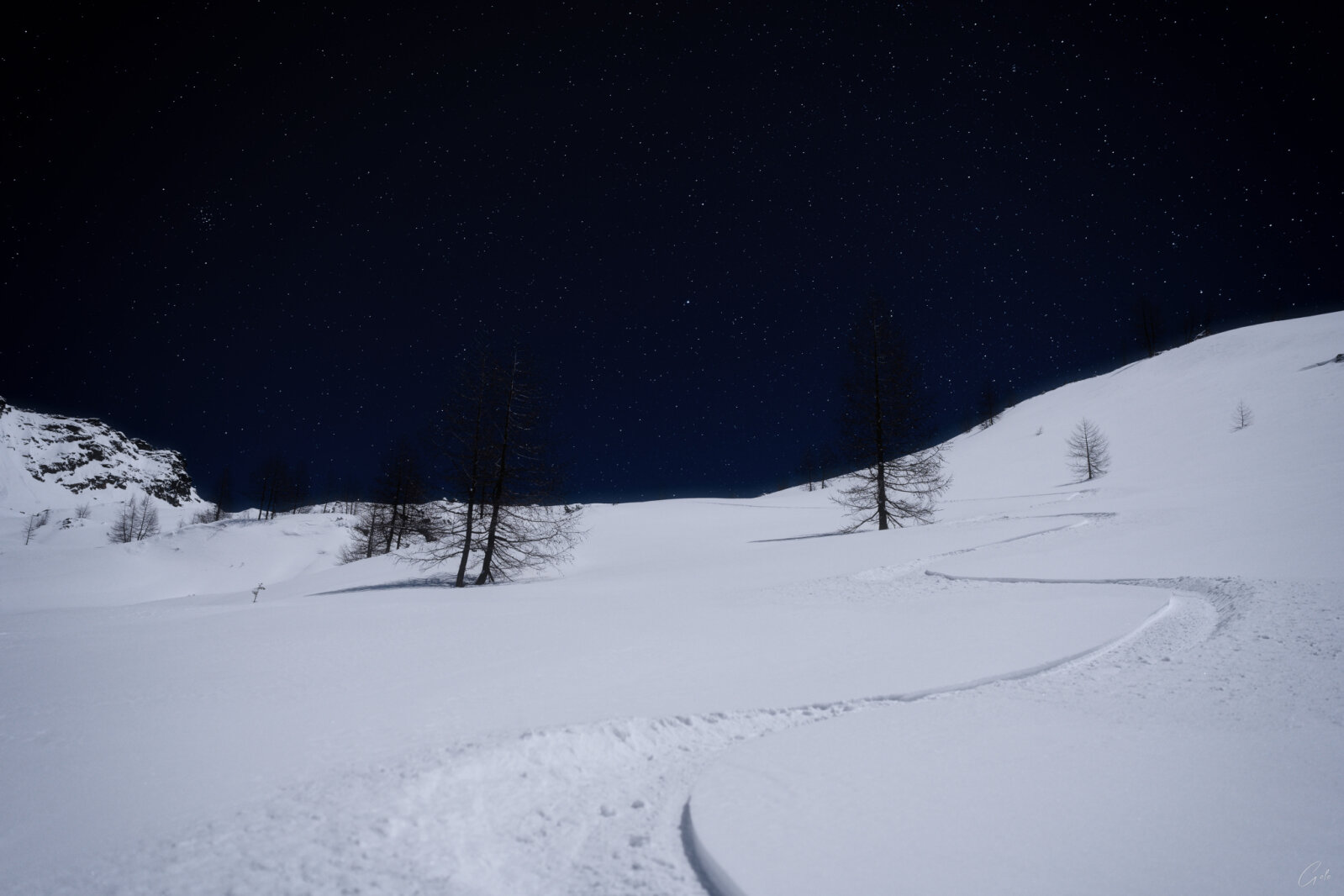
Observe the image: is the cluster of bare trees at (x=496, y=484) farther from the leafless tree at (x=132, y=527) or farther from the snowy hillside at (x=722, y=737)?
the leafless tree at (x=132, y=527)

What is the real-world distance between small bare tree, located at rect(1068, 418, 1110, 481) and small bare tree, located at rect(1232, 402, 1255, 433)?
22.5ft

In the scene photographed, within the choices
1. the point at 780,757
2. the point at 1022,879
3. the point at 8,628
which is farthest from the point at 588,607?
the point at 8,628

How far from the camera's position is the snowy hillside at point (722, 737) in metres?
2.67

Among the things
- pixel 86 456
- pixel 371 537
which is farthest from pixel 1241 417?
pixel 86 456

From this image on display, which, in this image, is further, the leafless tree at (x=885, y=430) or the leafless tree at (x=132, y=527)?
the leafless tree at (x=132, y=527)

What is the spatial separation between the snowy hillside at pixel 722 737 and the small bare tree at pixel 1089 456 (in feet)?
99.9

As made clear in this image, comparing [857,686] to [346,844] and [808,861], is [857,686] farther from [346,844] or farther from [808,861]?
[346,844]

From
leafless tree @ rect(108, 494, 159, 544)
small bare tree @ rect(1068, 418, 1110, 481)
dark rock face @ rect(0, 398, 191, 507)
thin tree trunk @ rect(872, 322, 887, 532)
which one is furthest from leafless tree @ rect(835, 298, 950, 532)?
dark rock face @ rect(0, 398, 191, 507)

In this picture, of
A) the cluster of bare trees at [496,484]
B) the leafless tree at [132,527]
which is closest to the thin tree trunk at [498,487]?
the cluster of bare trees at [496,484]

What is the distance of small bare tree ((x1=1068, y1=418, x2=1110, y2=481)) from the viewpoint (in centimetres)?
3623

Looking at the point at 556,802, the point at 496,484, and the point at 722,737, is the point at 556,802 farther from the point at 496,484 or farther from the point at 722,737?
the point at 496,484

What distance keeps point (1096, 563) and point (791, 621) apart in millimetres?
6680

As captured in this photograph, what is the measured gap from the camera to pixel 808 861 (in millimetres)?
2635

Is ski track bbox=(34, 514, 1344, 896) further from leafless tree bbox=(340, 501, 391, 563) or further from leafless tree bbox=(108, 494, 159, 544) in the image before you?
leafless tree bbox=(108, 494, 159, 544)
